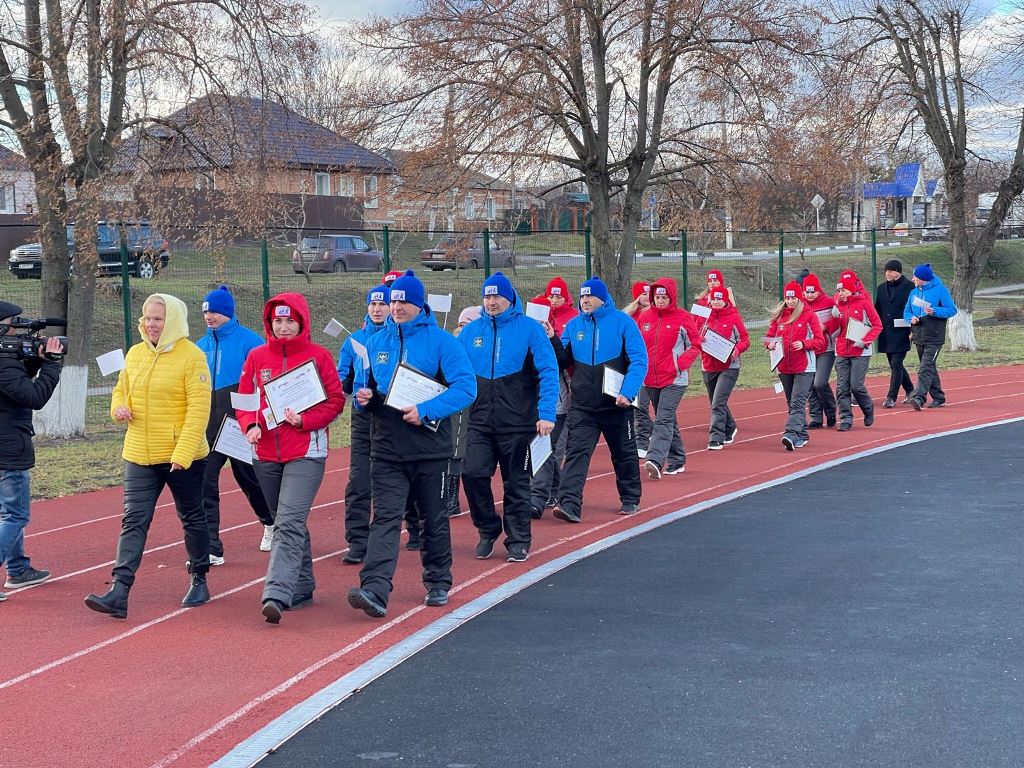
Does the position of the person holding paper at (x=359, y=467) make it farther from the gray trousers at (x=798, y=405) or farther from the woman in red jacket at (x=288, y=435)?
the gray trousers at (x=798, y=405)

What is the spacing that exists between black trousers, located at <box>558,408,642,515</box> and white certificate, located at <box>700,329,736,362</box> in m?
3.12

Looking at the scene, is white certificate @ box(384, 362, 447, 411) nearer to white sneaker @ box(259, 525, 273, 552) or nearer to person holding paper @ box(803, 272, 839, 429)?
white sneaker @ box(259, 525, 273, 552)

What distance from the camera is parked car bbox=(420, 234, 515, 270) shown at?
72.5 feet

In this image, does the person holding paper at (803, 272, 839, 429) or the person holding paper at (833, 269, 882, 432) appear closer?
the person holding paper at (803, 272, 839, 429)

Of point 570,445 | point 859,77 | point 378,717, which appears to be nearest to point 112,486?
point 570,445

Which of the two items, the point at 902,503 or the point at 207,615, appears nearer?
the point at 207,615

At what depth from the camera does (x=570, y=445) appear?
1012 cm

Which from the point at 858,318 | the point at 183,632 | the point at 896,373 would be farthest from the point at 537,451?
the point at 896,373

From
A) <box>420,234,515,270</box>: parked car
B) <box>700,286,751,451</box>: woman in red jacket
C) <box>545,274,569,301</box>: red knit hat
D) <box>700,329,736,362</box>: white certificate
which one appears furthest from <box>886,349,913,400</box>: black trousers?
<box>545,274,569,301</box>: red knit hat

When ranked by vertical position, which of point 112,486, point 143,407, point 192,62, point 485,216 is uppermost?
point 192,62

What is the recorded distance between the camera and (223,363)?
28.4 ft

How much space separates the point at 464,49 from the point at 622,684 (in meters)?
14.7

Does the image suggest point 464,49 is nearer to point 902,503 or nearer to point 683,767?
point 902,503

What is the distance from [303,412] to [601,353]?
3561 millimetres
